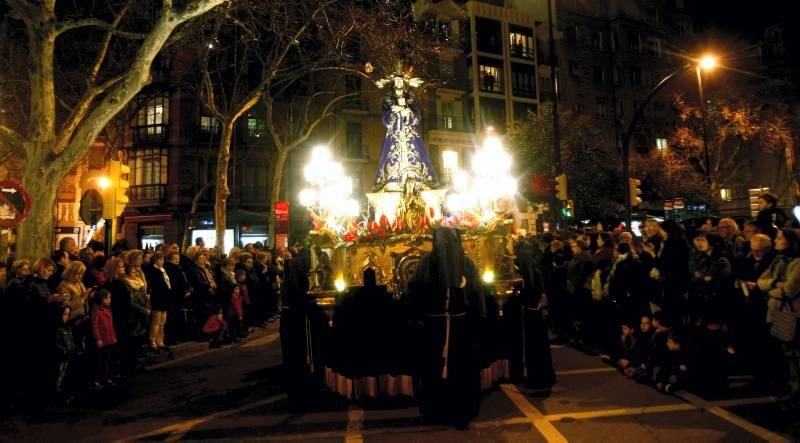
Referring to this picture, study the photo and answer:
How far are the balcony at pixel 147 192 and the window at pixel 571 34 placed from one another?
3194 cm

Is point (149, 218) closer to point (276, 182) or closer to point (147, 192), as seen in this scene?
point (147, 192)

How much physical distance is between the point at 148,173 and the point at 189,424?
30.3 meters

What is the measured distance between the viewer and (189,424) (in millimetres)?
5977

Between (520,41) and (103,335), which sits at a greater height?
(520,41)

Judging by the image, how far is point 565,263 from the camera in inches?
428

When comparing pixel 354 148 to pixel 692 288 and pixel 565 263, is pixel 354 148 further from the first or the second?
pixel 692 288

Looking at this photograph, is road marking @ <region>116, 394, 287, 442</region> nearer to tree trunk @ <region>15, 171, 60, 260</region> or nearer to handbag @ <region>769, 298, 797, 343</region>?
handbag @ <region>769, 298, 797, 343</region>

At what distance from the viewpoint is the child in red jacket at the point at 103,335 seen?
7445mm

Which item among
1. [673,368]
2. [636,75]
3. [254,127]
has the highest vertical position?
[636,75]

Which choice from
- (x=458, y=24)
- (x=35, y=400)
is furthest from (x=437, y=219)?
(x=458, y=24)

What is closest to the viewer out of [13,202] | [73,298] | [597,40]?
[73,298]

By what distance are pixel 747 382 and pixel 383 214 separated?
5521 millimetres

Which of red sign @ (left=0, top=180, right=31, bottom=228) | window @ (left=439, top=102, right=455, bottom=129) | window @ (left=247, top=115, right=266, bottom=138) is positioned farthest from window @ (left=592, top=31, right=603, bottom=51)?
red sign @ (left=0, top=180, right=31, bottom=228)

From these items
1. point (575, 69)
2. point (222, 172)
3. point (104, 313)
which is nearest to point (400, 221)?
point (104, 313)
